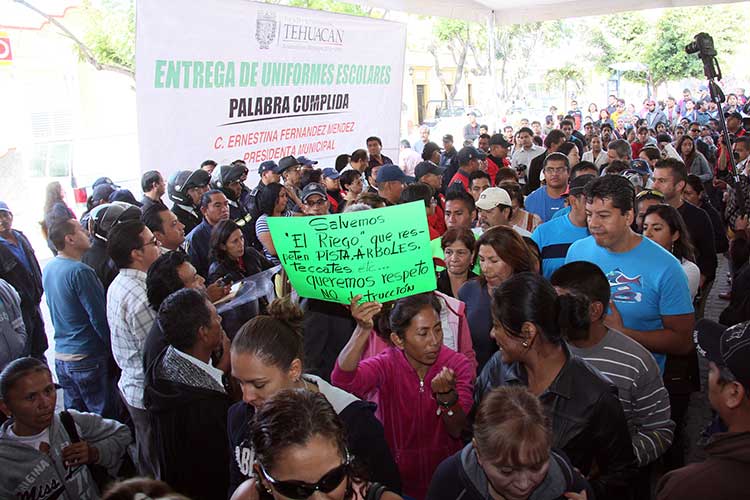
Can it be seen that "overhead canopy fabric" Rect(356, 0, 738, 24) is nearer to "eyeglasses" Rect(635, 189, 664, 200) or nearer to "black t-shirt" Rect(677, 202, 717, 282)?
"eyeglasses" Rect(635, 189, 664, 200)

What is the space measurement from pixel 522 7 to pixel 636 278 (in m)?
11.2

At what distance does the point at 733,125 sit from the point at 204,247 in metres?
12.2

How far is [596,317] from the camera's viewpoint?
2852mm

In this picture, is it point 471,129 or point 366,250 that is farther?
point 471,129

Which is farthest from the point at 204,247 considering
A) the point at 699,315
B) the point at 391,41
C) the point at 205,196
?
the point at 391,41

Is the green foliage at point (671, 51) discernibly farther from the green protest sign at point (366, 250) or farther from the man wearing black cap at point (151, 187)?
the green protest sign at point (366, 250)

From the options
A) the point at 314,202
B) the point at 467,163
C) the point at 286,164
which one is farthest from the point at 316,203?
the point at 467,163

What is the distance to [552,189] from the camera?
650 cm

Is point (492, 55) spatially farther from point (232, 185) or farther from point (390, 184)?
point (232, 185)

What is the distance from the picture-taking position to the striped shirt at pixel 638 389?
2.72 m

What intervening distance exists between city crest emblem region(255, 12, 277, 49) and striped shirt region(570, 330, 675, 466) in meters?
8.01

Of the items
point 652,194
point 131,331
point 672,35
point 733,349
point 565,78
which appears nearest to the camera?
point 733,349

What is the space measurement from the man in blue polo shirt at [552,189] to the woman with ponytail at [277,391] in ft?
14.6

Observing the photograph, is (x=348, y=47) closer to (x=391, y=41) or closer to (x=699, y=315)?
(x=391, y=41)
